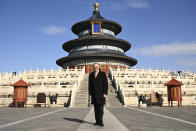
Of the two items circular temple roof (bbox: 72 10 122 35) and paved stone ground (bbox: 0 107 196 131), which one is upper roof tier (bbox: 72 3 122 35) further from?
paved stone ground (bbox: 0 107 196 131)

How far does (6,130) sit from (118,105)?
36.8 ft

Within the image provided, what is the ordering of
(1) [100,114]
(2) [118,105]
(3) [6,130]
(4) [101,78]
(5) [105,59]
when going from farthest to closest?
1. (5) [105,59]
2. (2) [118,105]
3. (4) [101,78]
4. (1) [100,114]
5. (3) [6,130]

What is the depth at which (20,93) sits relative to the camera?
52.0 ft

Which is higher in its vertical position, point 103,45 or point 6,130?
point 103,45

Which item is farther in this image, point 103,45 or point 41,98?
point 103,45

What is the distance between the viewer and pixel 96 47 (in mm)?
37250

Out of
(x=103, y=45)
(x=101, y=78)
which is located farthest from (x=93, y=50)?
(x=101, y=78)

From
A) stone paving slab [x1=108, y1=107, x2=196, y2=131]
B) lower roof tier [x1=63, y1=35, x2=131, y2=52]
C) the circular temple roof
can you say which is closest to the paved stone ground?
stone paving slab [x1=108, y1=107, x2=196, y2=131]

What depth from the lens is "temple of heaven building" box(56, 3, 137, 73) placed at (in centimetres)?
3506

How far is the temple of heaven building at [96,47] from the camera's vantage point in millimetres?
35062

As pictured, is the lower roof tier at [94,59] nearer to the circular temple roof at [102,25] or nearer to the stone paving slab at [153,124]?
the circular temple roof at [102,25]

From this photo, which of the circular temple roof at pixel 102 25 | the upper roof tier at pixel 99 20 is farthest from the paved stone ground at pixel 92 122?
the circular temple roof at pixel 102 25

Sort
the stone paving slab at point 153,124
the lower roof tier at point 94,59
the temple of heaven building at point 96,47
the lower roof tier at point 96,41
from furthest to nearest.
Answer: the lower roof tier at point 96,41, the temple of heaven building at point 96,47, the lower roof tier at point 94,59, the stone paving slab at point 153,124

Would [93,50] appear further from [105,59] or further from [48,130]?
[48,130]
